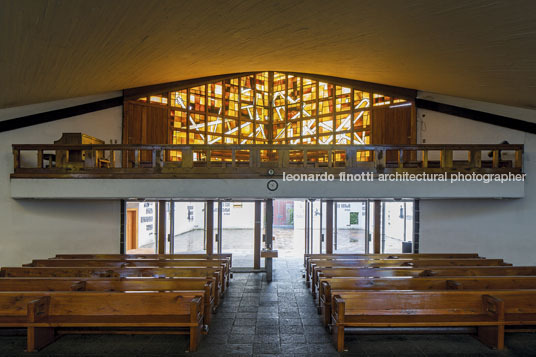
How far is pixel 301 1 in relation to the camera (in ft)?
12.0

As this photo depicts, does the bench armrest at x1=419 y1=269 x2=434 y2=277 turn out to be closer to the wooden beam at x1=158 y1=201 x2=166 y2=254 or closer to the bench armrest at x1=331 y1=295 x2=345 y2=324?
the bench armrest at x1=331 y1=295 x2=345 y2=324

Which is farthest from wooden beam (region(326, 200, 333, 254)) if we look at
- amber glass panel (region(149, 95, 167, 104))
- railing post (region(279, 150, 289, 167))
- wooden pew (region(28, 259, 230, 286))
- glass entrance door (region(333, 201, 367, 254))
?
amber glass panel (region(149, 95, 167, 104))

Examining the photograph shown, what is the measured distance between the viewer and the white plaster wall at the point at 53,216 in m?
6.54

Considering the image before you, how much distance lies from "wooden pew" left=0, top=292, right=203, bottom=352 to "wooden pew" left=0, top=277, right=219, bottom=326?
434mm

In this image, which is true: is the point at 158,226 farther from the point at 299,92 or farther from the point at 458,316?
the point at 458,316

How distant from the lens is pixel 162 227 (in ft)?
26.1

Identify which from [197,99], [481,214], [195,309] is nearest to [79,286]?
[195,309]

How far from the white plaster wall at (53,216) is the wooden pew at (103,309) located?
12.8 feet

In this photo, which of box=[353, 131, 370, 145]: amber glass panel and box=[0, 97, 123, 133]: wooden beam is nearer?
box=[0, 97, 123, 133]: wooden beam

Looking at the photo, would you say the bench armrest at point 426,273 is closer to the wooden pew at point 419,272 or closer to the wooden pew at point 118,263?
the wooden pew at point 419,272

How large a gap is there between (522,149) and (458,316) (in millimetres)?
4328

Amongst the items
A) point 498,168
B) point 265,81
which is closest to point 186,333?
point 498,168

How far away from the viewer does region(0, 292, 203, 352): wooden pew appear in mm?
3438

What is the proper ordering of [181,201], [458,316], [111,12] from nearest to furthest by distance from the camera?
[111,12]
[458,316]
[181,201]
